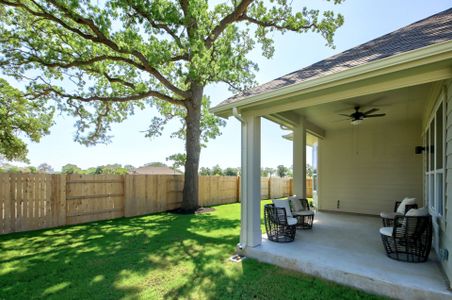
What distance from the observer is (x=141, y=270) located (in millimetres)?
3789

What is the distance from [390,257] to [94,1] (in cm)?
1010

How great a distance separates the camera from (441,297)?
266 cm

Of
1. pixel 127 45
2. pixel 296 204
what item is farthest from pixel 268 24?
pixel 296 204

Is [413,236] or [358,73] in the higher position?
[358,73]

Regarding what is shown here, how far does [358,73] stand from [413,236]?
2766 mm

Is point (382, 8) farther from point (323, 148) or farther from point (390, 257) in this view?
point (390, 257)

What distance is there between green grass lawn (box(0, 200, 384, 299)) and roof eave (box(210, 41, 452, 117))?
9.05 ft

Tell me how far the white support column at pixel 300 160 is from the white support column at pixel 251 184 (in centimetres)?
287

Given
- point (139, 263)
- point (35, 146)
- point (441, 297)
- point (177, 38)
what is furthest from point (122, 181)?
point (35, 146)

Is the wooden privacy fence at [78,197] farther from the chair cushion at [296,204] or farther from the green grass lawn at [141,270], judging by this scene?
the chair cushion at [296,204]

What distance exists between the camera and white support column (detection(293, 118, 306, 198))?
6.92 metres

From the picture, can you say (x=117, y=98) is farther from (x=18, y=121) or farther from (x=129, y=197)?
(x=18, y=121)

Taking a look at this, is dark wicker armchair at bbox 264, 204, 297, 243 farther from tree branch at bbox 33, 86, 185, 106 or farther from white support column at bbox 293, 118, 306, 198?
tree branch at bbox 33, 86, 185, 106

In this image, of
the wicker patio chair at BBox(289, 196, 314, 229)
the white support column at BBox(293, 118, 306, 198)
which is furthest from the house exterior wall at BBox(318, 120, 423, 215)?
the wicker patio chair at BBox(289, 196, 314, 229)
